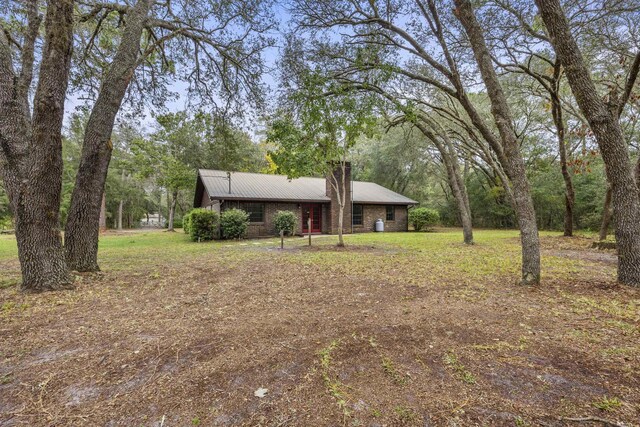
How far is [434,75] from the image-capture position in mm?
11172

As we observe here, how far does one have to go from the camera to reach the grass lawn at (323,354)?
1894 mm

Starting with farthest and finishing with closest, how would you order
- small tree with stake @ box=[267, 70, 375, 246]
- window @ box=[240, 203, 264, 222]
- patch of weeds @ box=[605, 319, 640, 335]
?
window @ box=[240, 203, 264, 222], small tree with stake @ box=[267, 70, 375, 246], patch of weeds @ box=[605, 319, 640, 335]

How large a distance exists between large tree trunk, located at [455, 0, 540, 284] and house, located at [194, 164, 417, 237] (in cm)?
947

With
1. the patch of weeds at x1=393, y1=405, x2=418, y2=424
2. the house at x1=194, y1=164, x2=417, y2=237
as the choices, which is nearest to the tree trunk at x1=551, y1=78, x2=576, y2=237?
the house at x1=194, y1=164, x2=417, y2=237

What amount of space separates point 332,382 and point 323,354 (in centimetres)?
45

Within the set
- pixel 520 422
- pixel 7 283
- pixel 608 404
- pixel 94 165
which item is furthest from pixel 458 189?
pixel 7 283

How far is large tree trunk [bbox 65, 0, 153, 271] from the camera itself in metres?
5.63

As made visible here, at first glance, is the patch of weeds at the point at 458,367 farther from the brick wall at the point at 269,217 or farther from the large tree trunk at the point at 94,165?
the brick wall at the point at 269,217

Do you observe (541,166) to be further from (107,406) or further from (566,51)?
(107,406)

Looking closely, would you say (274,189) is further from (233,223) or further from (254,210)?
(233,223)

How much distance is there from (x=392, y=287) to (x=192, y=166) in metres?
24.4

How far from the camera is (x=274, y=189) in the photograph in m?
17.1

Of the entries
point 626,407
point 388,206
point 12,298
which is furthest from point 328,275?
point 388,206

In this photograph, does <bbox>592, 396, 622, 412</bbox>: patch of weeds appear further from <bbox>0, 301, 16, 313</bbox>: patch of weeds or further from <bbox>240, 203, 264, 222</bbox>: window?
<bbox>240, 203, 264, 222</bbox>: window
